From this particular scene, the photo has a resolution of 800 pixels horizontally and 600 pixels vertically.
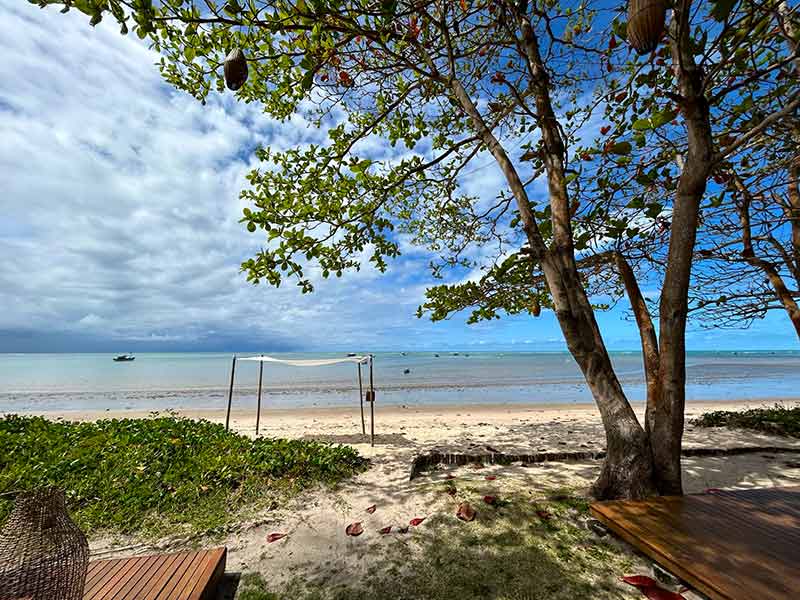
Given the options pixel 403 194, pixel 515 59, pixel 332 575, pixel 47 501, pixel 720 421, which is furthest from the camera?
pixel 720 421

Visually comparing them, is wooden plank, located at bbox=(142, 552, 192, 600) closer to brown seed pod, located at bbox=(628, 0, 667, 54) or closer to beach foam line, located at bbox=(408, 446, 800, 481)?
beach foam line, located at bbox=(408, 446, 800, 481)

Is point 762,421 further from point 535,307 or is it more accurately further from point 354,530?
point 354,530

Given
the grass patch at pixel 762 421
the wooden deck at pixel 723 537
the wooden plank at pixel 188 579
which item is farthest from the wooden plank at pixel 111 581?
the grass patch at pixel 762 421

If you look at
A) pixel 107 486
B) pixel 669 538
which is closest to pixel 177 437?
pixel 107 486

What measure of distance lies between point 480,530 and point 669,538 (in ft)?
→ 5.20

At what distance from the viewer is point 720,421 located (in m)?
8.84

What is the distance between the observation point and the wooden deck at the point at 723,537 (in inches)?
78.2

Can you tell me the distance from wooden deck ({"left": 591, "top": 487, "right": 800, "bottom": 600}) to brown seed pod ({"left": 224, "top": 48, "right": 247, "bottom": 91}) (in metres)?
4.38

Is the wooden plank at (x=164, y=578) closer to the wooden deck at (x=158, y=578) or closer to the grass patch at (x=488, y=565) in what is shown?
the wooden deck at (x=158, y=578)

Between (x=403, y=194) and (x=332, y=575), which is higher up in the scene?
(x=403, y=194)

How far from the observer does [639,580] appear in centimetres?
264

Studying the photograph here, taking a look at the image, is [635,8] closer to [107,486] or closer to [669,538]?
[669,538]

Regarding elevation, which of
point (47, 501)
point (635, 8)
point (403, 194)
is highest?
point (403, 194)

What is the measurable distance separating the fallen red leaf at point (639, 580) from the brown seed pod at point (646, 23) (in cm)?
358
